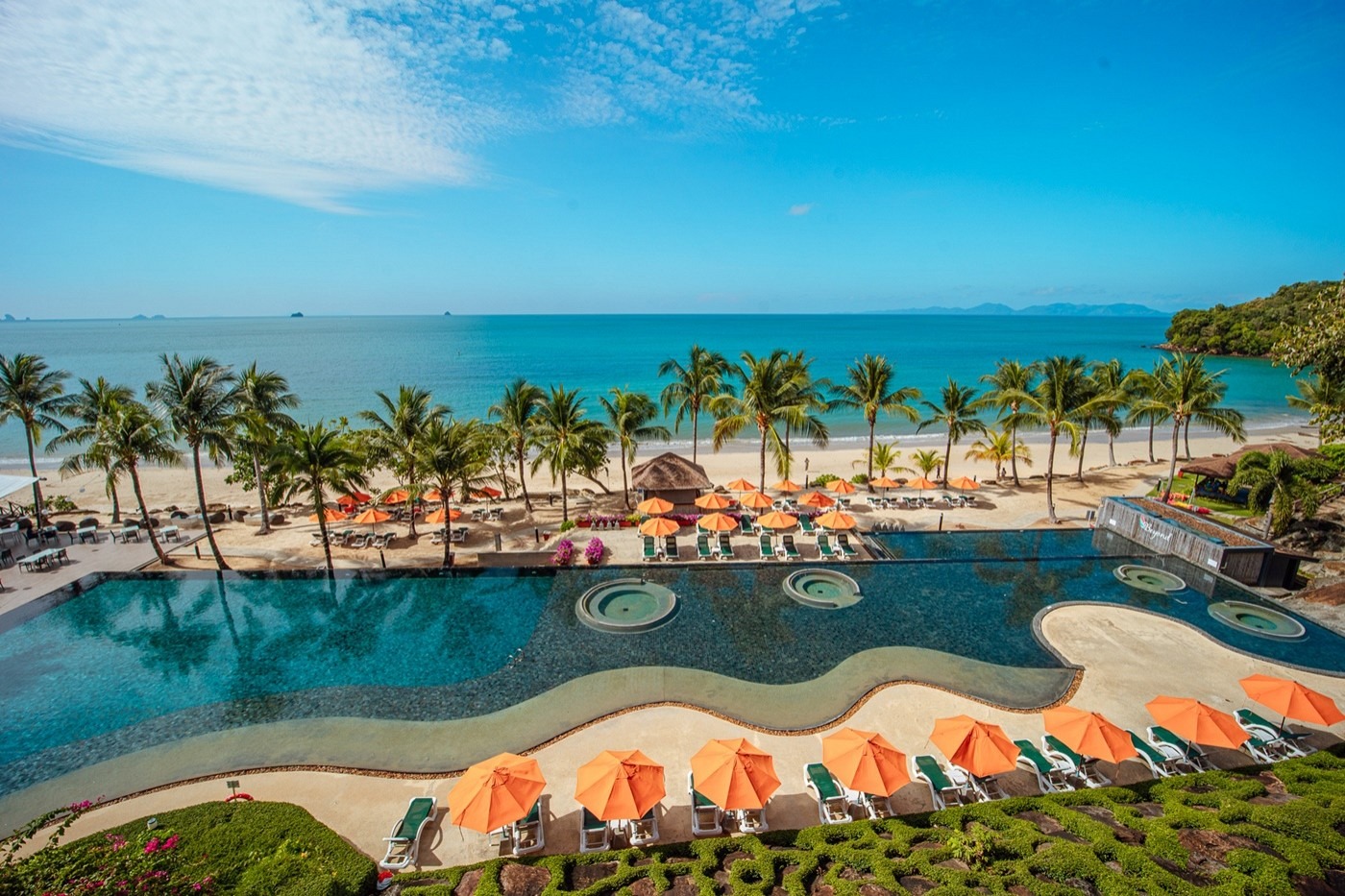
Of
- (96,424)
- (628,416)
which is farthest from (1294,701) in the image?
(96,424)

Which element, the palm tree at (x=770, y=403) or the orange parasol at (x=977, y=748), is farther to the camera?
the palm tree at (x=770, y=403)

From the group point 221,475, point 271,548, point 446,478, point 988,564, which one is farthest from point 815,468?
point 221,475

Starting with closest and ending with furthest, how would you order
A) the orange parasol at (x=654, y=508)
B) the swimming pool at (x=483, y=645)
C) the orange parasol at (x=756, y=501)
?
1. the swimming pool at (x=483, y=645)
2. the orange parasol at (x=654, y=508)
3. the orange parasol at (x=756, y=501)

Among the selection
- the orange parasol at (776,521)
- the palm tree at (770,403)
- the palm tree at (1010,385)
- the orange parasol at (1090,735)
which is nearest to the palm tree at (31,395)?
the palm tree at (770,403)

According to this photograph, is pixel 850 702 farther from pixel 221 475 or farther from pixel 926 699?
pixel 221 475

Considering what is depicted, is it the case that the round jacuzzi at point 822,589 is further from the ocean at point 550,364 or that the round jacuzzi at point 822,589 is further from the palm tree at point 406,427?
the ocean at point 550,364

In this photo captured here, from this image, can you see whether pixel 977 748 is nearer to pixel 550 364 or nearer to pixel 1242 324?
pixel 550 364
